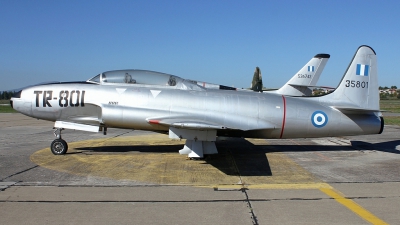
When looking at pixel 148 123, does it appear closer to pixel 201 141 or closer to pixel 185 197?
pixel 201 141

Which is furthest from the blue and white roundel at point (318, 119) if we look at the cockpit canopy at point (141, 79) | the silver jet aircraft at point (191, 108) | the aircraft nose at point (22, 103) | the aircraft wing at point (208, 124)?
the aircraft nose at point (22, 103)

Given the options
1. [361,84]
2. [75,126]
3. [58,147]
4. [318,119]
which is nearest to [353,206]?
[318,119]

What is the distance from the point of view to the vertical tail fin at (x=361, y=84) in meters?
11.3

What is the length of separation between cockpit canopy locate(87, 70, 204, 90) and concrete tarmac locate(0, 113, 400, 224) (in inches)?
93.7

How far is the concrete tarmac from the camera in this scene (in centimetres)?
530

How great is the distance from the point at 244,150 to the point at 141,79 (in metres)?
4.68

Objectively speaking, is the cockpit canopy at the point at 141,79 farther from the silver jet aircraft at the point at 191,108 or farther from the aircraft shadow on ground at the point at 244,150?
the aircraft shadow on ground at the point at 244,150

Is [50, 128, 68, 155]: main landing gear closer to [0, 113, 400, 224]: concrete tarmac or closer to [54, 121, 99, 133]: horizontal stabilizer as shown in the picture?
[0, 113, 400, 224]: concrete tarmac

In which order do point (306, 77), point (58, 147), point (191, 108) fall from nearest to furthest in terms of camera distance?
1. point (191, 108)
2. point (58, 147)
3. point (306, 77)

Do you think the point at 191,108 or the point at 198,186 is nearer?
the point at 198,186

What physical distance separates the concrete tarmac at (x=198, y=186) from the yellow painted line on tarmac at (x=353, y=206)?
2 centimetres

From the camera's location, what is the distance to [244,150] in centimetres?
1227

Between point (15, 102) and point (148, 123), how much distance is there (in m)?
4.50

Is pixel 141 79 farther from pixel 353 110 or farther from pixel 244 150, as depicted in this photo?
pixel 353 110
